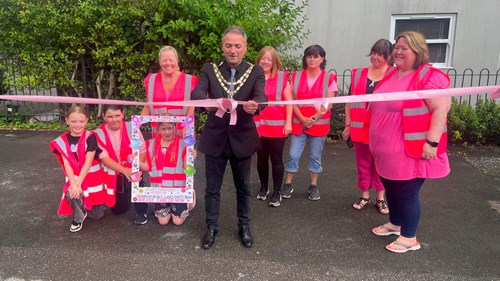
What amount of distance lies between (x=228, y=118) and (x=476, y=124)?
5599 mm

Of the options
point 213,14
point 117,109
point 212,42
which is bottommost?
point 117,109

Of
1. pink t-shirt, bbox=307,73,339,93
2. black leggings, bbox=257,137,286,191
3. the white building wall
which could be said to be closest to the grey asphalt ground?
black leggings, bbox=257,137,286,191

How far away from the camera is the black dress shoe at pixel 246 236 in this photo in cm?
342

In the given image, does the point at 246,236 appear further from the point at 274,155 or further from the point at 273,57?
the point at 273,57

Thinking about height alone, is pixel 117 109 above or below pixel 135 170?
above

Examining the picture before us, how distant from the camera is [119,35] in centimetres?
783

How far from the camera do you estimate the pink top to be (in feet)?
10.2

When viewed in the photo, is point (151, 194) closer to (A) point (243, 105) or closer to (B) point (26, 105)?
(A) point (243, 105)

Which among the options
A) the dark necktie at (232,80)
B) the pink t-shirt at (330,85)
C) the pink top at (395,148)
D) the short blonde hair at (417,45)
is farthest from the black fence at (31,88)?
the dark necktie at (232,80)

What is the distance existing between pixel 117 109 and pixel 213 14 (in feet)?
11.7

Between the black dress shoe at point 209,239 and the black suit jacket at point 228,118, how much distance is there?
698 millimetres

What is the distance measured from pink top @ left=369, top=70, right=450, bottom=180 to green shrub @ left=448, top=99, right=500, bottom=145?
4501 millimetres

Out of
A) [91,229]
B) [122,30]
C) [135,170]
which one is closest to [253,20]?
[122,30]

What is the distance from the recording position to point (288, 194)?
4586mm
